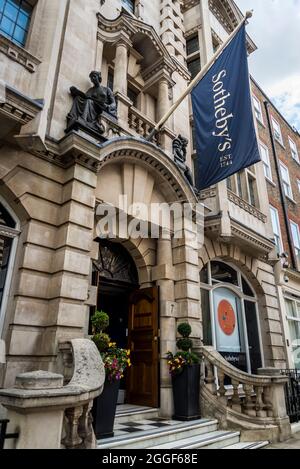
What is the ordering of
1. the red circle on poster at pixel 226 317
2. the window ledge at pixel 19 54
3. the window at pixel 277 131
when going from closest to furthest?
the window ledge at pixel 19 54
the red circle on poster at pixel 226 317
the window at pixel 277 131

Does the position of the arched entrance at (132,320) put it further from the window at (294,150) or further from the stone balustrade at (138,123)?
the window at (294,150)

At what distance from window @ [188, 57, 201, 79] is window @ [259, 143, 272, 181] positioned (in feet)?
17.3

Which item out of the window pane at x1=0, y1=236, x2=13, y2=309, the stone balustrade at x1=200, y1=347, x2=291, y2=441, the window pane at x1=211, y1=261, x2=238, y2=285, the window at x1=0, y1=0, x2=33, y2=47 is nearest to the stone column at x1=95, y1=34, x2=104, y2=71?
the window at x1=0, y1=0, x2=33, y2=47

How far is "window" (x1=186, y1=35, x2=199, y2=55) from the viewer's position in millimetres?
14492

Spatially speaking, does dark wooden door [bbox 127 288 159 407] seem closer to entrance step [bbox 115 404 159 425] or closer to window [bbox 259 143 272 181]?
entrance step [bbox 115 404 159 425]

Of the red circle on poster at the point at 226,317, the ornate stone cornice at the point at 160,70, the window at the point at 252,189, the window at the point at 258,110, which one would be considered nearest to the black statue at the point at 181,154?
the ornate stone cornice at the point at 160,70

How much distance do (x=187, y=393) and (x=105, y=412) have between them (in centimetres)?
244

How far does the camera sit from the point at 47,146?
21.4 ft

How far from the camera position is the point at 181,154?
10172 millimetres

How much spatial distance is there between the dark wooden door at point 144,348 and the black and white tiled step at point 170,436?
2.85ft

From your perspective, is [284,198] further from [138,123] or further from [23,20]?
[23,20]

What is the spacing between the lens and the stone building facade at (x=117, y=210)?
18.9 feet

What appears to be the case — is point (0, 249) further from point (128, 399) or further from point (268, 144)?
point (268, 144)

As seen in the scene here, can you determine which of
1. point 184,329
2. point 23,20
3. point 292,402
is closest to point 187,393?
point 184,329
